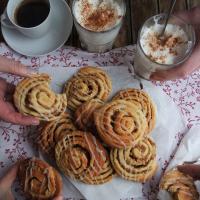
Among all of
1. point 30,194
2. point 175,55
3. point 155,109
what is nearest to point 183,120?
point 155,109

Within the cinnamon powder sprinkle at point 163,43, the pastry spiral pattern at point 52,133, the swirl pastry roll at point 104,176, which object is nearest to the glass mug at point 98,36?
the cinnamon powder sprinkle at point 163,43

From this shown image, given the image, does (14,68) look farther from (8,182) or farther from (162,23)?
(162,23)

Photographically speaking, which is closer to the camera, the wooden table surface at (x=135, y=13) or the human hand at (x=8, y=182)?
the human hand at (x=8, y=182)

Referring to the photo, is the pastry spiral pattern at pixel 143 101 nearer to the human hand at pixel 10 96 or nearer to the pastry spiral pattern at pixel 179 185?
the pastry spiral pattern at pixel 179 185

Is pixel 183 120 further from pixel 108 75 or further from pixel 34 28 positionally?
pixel 34 28

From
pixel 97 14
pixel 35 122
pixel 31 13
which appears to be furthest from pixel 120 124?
pixel 31 13

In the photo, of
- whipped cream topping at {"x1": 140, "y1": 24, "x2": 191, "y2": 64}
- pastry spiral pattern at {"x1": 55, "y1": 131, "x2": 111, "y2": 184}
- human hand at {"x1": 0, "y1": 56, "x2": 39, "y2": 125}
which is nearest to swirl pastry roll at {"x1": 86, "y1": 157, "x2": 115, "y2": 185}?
pastry spiral pattern at {"x1": 55, "y1": 131, "x2": 111, "y2": 184}
